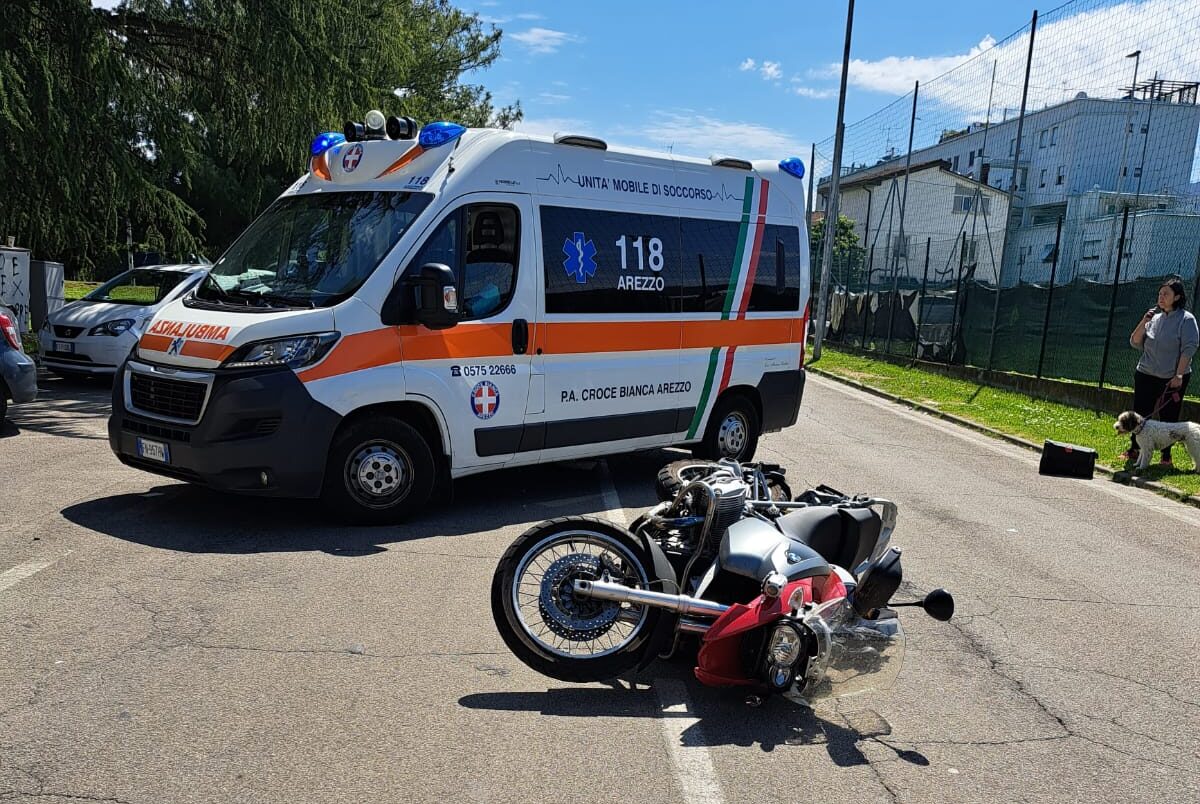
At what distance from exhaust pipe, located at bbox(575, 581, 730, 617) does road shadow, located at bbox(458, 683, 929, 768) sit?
16.7 inches

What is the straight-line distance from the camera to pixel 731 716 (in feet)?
14.0

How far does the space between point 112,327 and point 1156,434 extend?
12.7m

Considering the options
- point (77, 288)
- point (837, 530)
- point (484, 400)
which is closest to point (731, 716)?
point (837, 530)

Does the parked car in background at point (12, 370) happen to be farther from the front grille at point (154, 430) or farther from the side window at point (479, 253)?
the side window at point (479, 253)

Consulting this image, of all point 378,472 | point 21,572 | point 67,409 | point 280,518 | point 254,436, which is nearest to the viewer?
point 21,572

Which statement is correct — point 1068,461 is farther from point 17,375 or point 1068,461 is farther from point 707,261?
point 17,375

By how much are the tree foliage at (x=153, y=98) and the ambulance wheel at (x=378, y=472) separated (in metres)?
8.52

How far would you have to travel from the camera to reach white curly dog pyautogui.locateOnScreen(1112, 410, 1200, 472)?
10727 millimetres

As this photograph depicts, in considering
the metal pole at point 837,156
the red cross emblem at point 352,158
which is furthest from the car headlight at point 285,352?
the metal pole at point 837,156

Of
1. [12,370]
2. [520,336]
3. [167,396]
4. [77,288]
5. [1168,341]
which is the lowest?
A: [77,288]

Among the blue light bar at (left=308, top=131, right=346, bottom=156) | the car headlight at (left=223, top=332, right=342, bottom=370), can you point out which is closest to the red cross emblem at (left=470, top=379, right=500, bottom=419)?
the car headlight at (left=223, top=332, right=342, bottom=370)

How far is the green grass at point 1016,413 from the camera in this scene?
11.5m

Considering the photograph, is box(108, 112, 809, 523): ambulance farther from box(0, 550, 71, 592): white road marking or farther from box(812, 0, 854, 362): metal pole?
box(812, 0, 854, 362): metal pole

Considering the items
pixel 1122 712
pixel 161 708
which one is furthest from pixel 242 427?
pixel 1122 712
